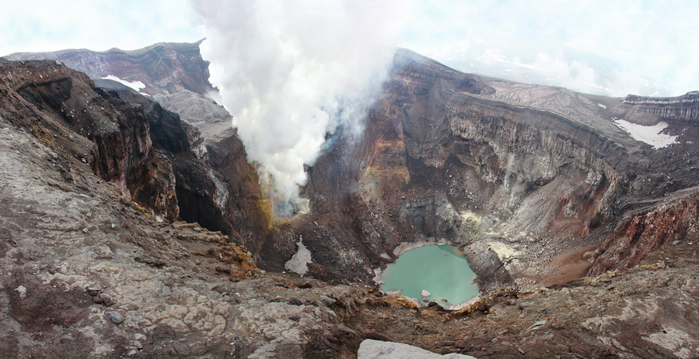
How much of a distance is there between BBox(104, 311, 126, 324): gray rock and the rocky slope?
0.14 feet

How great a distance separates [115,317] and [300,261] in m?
25.3

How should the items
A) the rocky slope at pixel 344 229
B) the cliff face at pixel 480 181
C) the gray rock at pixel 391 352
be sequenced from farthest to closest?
1. the cliff face at pixel 480 181
2. the gray rock at pixel 391 352
3. the rocky slope at pixel 344 229

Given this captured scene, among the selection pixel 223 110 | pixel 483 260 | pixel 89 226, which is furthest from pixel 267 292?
pixel 223 110

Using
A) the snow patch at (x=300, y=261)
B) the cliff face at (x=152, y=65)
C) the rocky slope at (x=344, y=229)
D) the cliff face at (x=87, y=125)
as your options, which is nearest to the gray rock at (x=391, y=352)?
the rocky slope at (x=344, y=229)

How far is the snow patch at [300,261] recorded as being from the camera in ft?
97.2

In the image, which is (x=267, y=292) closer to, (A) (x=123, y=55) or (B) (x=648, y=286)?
(B) (x=648, y=286)

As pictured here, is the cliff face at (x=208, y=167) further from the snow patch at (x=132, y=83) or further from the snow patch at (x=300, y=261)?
the snow patch at (x=132, y=83)

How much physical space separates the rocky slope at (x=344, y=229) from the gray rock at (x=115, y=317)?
0.04m

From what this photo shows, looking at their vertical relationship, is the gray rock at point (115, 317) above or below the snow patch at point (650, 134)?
below

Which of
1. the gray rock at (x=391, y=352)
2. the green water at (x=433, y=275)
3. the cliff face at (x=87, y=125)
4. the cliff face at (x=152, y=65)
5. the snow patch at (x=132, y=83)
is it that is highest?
the cliff face at (x=152, y=65)

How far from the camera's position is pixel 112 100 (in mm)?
19453

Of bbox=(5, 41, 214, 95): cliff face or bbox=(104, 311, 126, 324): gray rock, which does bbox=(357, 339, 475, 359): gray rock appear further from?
bbox=(5, 41, 214, 95): cliff face

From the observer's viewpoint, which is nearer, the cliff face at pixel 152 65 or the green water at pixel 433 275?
the green water at pixel 433 275

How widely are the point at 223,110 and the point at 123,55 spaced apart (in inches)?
1880
